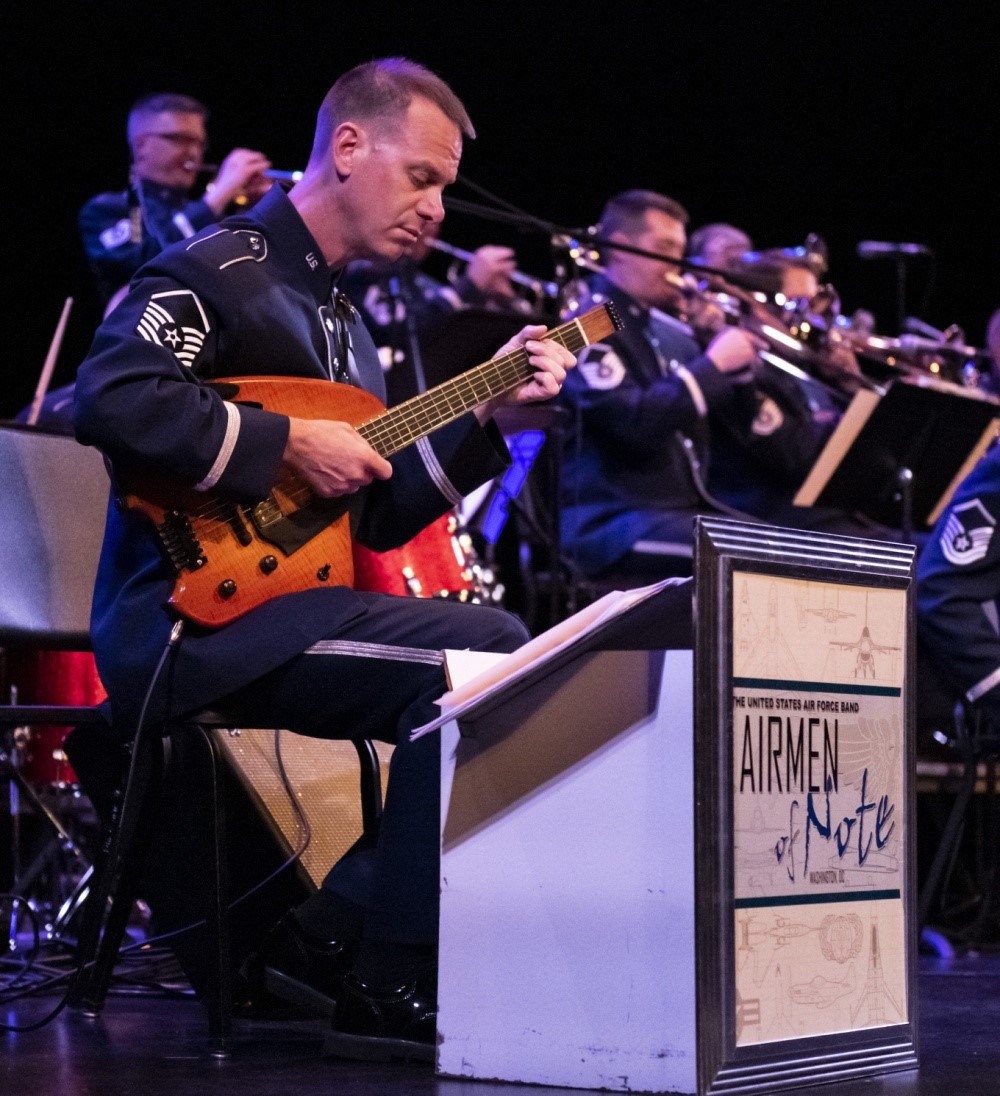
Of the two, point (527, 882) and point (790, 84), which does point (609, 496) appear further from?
point (527, 882)

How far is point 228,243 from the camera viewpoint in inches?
98.1

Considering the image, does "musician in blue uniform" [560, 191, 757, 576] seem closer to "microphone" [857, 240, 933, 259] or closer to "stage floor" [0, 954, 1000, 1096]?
"microphone" [857, 240, 933, 259]

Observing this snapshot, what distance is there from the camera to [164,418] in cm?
219

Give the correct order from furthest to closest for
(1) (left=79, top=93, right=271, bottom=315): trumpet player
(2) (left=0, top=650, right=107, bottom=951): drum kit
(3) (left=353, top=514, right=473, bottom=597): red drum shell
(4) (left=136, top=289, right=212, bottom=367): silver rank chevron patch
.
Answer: (1) (left=79, top=93, right=271, bottom=315): trumpet player → (2) (left=0, top=650, right=107, bottom=951): drum kit → (3) (left=353, top=514, right=473, bottom=597): red drum shell → (4) (left=136, top=289, right=212, bottom=367): silver rank chevron patch

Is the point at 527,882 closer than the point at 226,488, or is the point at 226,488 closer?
the point at 527,882

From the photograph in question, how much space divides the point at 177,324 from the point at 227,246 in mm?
212

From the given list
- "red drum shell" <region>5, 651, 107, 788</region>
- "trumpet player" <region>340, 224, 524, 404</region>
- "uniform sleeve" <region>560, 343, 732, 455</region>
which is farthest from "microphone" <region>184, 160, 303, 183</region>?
"red drum shell" <region>5, 651, 107, 788</region>

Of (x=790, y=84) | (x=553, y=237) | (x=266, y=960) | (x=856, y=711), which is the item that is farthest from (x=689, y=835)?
(x=790, y=84)

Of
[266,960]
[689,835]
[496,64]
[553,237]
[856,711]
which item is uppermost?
[496,64]

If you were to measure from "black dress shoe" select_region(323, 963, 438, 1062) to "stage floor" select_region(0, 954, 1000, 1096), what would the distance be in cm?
2

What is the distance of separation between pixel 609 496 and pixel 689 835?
12.3ft

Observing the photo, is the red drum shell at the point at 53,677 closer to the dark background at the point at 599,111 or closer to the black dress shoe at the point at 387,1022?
the black dress shoe at the point at 387,1022

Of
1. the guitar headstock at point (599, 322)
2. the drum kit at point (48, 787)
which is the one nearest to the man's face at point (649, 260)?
the drum kit at point (48, 787)

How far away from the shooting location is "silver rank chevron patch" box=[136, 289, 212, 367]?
2.30m
